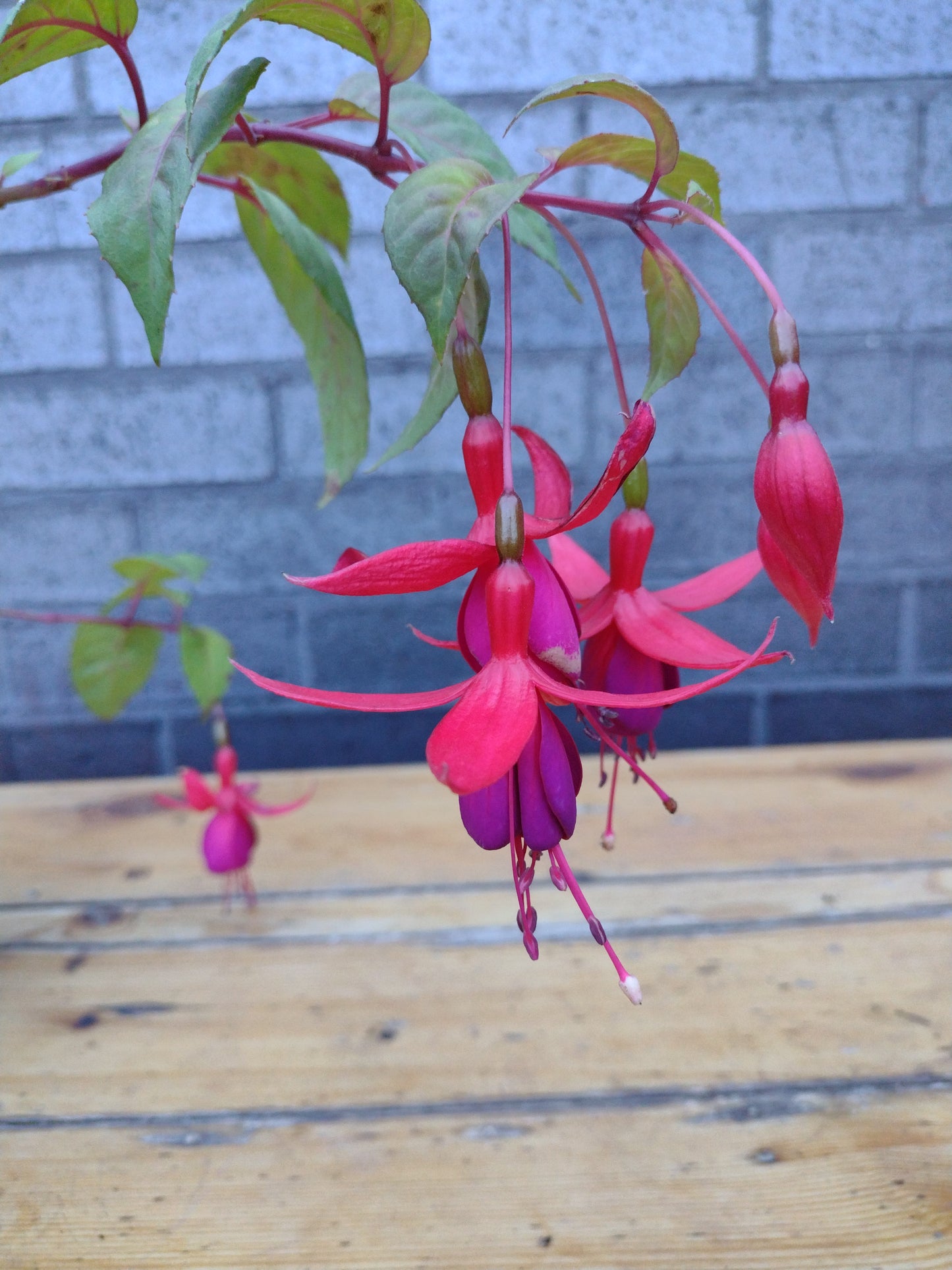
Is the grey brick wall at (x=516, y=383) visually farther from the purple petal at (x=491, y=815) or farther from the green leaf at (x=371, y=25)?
the purple petal at (x=491, y=815)

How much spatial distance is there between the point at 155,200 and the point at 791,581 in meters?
0.19

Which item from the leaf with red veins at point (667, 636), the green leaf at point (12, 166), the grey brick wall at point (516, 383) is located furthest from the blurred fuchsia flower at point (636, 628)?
the grey brick wall at point (516, 383)

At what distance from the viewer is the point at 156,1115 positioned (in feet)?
1.32

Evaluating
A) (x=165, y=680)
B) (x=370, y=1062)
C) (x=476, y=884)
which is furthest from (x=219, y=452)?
(x=370, y=1062)

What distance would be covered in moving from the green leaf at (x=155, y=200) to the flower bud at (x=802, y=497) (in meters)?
0.15

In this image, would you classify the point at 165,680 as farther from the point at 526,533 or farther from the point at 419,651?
the point at 526,533

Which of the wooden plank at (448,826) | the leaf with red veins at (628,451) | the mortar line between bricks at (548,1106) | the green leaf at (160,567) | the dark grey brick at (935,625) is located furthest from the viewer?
the dark grey brick at (935,625)

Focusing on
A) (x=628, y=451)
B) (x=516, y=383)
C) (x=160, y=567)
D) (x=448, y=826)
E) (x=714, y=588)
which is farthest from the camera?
(x=516, y=383)

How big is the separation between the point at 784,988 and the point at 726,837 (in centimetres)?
17

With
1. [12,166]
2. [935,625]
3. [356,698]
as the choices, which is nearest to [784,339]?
[356,698]

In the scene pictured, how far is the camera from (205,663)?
1.83 ft

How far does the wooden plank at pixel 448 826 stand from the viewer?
2.01 ft

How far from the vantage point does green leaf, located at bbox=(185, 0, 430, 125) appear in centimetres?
24

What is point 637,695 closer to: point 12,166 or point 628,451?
point 628,451
